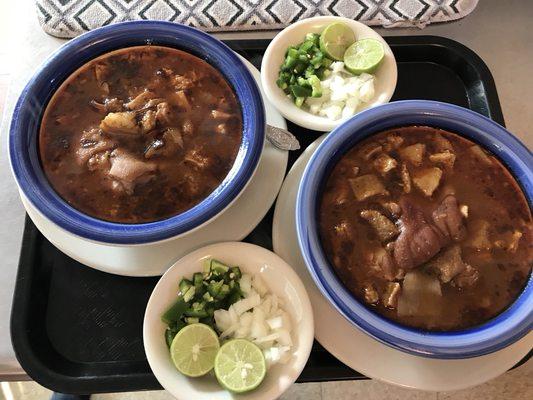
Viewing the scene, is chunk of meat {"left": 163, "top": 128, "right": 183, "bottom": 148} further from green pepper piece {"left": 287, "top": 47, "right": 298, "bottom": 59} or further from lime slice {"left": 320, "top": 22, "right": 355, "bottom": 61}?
lime slice {"left": 320, "top": 22, "right": 355, "bottom": 61}

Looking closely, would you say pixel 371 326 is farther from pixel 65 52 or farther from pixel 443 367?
pixel 65 52

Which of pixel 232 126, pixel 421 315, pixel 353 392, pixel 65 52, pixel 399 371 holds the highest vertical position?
pixel 65 52

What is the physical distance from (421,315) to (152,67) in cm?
146

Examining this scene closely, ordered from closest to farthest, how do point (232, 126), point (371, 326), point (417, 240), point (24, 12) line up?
point (371, 326), point (417, 240), point (232, 126), point (24, 12)

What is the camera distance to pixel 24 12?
295cm

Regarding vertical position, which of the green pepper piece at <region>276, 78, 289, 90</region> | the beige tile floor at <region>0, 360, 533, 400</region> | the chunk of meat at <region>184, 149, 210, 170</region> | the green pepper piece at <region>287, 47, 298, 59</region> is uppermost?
the green pepper piece at <region>287, 47, 298, 59</region>

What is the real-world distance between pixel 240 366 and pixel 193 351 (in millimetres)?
171

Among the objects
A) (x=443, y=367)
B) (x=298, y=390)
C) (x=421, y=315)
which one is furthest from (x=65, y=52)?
(x=298, y=390)

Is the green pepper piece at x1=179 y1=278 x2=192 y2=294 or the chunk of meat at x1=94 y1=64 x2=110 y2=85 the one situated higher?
the chunk of meat at x1=94 y1=64 x2=110 y2=85

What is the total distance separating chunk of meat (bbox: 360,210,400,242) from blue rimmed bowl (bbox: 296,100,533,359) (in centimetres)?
19

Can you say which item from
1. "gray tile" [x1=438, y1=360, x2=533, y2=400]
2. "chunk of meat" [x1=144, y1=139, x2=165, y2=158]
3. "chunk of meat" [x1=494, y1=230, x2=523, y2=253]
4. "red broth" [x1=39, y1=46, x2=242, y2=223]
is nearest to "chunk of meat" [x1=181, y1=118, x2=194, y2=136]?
"red broth" [x1=39, y1=46, x2=242, y2=223]

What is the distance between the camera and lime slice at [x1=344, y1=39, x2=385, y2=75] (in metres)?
2.38

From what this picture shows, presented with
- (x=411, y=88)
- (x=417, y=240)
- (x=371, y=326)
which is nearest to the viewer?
(x=371, y=326)

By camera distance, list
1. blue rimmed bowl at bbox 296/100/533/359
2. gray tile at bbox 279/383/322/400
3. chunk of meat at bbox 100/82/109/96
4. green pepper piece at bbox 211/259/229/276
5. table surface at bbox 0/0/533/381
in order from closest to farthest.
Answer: blue rimmed bowl at bbox 296/100/533/359, green pepper piece at bbox 211/259/229/276, chunk of meat at bbox 100/82/109/96, table surface at bbox 0/0/533/381, gray tile at bbox 279/383/322/400
